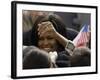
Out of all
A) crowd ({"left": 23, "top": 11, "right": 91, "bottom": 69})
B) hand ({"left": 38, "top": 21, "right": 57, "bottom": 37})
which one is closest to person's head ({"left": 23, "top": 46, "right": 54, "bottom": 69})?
crowd ({"left": 23, "top": 11, "right": 91, "bottom": 69})

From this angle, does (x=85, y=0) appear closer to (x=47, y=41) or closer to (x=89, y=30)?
(x=89, y=30)

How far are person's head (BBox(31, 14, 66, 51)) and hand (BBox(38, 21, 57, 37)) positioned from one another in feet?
0.06

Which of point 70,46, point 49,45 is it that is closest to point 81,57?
point 70,46

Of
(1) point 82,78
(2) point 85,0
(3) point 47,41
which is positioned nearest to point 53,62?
(3) point 47,41

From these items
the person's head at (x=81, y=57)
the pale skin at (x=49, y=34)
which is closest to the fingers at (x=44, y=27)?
the pale skin at (x=49, y=34)

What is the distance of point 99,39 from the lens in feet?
6.80

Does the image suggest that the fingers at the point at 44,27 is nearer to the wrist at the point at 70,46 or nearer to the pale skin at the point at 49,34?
the pale skin at the point at 49,34

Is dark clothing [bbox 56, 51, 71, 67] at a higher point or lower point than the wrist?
lower

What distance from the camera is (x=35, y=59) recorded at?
181cm

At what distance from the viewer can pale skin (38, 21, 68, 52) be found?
184 centimetres

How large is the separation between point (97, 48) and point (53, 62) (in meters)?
0.44

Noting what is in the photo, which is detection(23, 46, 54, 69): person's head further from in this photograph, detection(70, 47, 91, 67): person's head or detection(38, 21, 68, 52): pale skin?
detection(70, 47, 91, 67): person's head

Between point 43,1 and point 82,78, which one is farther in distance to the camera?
point 82,78
